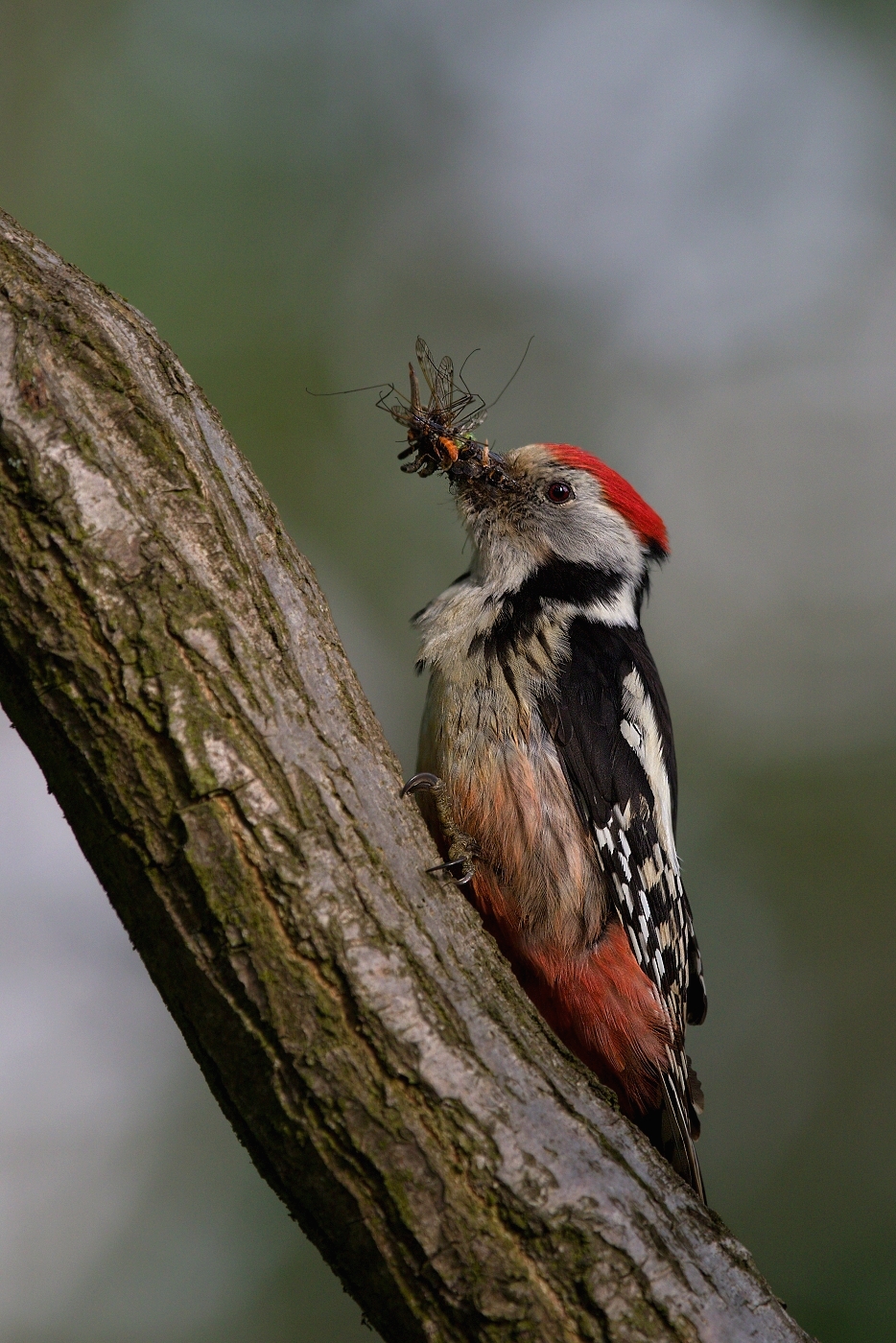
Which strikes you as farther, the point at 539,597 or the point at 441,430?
the point at 441,430

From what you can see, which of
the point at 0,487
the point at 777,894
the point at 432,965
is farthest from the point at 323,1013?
the point at 777,894

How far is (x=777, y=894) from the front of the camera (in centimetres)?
916

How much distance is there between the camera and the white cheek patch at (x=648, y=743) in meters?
3.41

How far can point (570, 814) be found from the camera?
316cm

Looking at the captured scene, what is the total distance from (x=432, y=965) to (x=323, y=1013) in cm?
24

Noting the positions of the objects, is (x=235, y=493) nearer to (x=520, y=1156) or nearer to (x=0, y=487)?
(x=0, y=487)

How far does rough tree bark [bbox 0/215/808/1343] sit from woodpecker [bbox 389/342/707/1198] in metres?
0.88

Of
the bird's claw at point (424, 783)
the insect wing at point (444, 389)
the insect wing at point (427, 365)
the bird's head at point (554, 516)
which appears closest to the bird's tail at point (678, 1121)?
the bird's claw at point (424, 783)

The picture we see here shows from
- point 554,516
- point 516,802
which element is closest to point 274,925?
point 516,802

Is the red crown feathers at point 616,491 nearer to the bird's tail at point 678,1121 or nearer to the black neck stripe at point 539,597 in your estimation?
the black neck stripe at point 539,597

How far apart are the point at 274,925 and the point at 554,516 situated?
2.35 m

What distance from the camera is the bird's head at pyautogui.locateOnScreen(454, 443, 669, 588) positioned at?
12.5ft

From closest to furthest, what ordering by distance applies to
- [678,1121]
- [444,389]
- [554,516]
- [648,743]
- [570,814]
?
1. [570,814]
2. [678,1121]
3. [648,743]
4. [554,516]
5. [444,389]

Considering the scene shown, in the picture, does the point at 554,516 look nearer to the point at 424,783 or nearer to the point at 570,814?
the point at 570,814
